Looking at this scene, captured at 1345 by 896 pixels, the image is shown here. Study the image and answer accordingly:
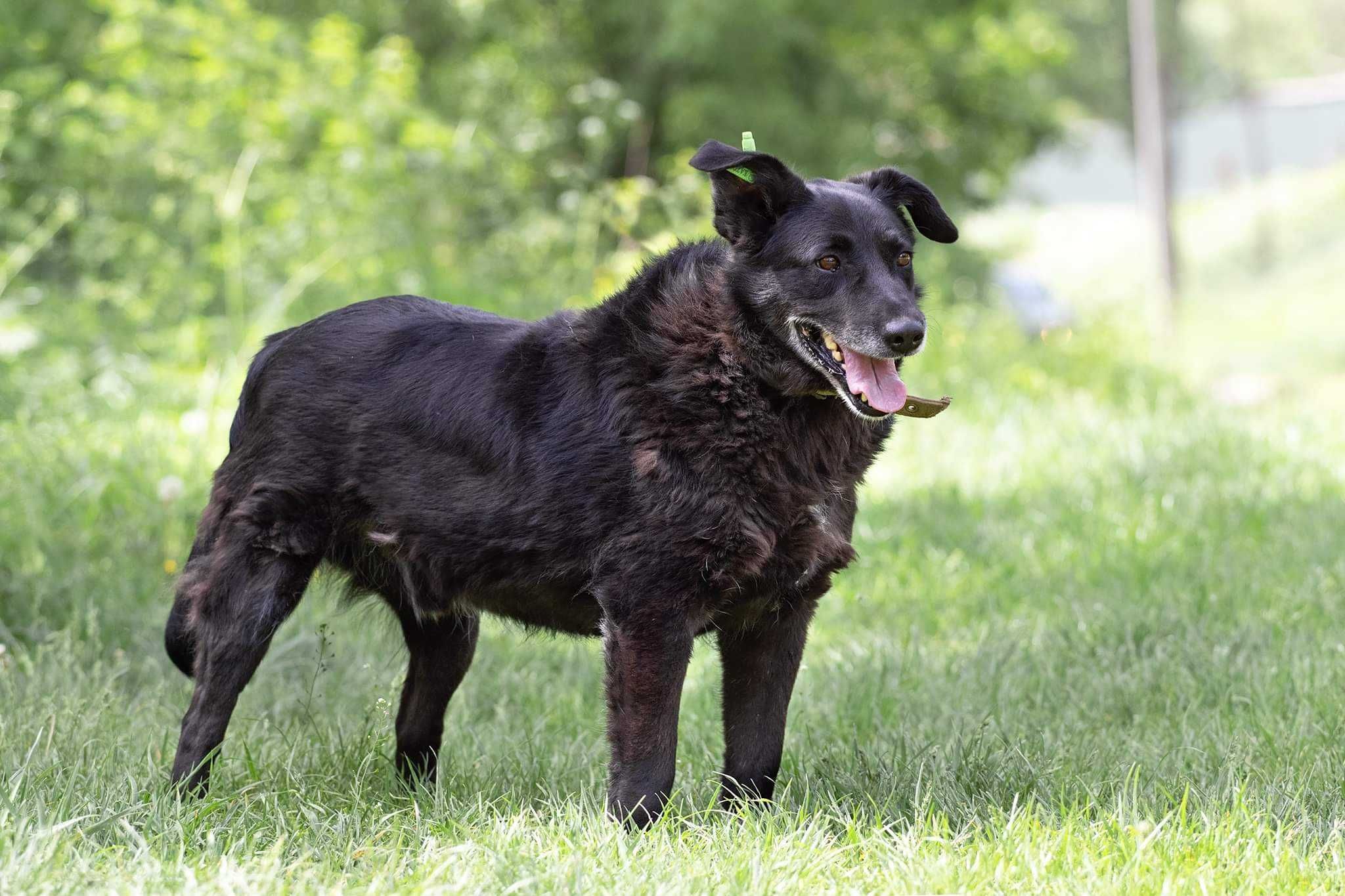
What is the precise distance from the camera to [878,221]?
131 inches

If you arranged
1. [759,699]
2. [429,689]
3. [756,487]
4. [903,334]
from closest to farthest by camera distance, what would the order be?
1. [903,334]
2. [756,487]
3. [759,699]
4. [429,689]

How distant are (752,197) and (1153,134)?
1758cm

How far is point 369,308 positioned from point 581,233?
580 centimetres

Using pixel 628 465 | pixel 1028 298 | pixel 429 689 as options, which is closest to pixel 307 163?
pixel 429 689

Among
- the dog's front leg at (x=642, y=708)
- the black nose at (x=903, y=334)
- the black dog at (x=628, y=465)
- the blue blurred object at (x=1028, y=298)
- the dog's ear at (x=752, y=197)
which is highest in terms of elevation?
the dog's ear at (x=752, y=197)

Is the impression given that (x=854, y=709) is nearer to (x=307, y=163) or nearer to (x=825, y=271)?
(x=825, y=271)

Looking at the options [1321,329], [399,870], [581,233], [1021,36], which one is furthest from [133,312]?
[1321,329]

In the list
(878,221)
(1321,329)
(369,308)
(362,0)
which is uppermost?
(362,0)

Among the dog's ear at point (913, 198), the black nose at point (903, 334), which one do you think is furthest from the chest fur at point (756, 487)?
the dog's ear at point (913, 198)

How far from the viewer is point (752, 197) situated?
3336mm

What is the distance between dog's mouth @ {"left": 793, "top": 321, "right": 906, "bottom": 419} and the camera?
10.4ft

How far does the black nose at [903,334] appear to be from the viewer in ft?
10.1

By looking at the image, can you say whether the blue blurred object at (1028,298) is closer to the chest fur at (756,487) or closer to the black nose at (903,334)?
the chest fur at (756,487)

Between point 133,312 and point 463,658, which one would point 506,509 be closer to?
point 463,658
